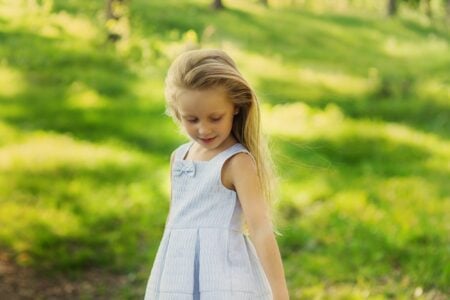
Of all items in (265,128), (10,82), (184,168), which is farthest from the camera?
(10,82)

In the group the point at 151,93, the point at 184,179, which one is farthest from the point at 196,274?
the point at 151,93

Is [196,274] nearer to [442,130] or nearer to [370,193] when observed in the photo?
[370,193]

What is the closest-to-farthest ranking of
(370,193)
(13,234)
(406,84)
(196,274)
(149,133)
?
(196,274) → (13,234) → (370,193) → (149,133) → (406,84)

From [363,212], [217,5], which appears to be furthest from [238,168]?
[217,5]

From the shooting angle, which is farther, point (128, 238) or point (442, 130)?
point (442, 130)

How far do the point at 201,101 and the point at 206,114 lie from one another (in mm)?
40

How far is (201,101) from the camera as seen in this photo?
2746 mm

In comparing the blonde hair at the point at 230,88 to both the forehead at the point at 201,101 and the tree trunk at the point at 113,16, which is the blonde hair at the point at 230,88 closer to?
the forehead at the point at 201,101

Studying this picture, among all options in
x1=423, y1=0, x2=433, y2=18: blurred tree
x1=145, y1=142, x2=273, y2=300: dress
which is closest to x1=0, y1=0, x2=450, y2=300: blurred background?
x1=423, y1=0, x2=433, y2=18: blurred tree

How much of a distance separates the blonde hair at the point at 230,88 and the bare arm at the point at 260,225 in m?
0.07

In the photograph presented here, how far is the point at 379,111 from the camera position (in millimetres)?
8570

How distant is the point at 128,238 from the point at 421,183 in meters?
2.18

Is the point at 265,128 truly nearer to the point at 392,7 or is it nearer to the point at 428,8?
the point at 392,7

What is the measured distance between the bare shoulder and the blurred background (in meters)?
2.31
